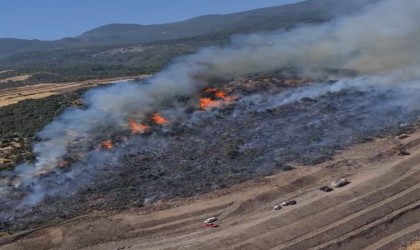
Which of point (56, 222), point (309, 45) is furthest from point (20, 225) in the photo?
point (309, 45)

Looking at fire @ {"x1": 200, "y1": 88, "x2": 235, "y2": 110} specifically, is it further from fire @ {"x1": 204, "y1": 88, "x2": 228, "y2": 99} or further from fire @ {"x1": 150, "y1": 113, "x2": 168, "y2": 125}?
fire @ {"x1": 150, "y1": 113, "x2": 168, "y2": 125}

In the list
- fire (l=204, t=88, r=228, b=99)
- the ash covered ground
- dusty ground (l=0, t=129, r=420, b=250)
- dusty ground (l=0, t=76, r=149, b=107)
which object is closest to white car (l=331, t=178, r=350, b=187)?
dusty ground (l=0, t=129, r=420, b=250)

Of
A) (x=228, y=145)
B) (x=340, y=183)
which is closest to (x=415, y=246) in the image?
(x=340, y=183)

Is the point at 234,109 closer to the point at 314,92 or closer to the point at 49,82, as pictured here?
the point at 314,92

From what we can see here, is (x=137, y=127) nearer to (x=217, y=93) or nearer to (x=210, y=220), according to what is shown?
(x=217, y=93)

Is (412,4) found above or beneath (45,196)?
above

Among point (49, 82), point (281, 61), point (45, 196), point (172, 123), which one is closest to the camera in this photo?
point (45, 196)

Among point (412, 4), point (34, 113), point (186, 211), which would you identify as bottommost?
point (186, 211)

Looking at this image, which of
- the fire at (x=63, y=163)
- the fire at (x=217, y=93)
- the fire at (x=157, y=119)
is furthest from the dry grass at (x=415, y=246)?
the fire at (x=217, y=93)

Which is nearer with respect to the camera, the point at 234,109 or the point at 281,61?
the point at 234,109
